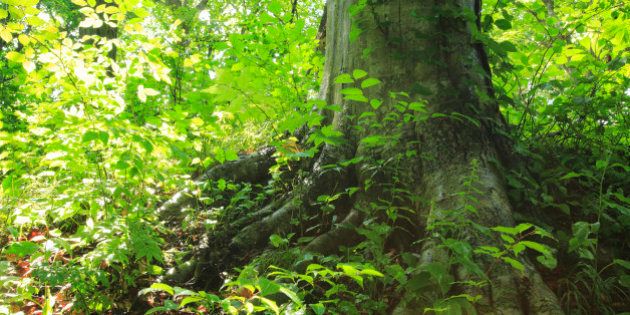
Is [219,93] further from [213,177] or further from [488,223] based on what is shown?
[213,177]

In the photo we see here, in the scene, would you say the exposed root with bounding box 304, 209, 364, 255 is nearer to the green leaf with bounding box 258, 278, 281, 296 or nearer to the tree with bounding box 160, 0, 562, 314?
the tree with bounding box 160, 0, 562, 314

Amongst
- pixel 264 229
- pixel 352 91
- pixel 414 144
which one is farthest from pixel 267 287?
pixel 264 229

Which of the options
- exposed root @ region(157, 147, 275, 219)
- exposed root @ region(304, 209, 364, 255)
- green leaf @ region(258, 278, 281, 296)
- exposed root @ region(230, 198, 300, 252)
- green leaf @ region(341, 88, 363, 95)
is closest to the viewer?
green leaf @ region(258, 278, 281, 296)

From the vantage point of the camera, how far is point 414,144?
2.58 m

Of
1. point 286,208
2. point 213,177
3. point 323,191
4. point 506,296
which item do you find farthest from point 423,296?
point 213,177

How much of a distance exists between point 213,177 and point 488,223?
3033mm

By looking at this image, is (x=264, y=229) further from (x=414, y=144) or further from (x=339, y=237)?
(x=414, y=144)

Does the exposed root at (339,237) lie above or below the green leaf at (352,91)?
below

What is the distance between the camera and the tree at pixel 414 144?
210 centimetres

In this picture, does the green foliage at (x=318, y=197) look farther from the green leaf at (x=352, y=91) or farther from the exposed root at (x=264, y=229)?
the exposed root at (x=264, y=229)

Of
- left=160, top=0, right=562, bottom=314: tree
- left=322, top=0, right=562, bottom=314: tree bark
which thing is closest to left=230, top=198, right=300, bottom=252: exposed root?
left=160, top=0, right=562, bottom=314: tree

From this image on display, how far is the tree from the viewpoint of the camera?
6.89 feet

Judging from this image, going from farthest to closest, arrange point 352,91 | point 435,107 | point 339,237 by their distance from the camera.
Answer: point 435,107
point 339,237
point 352,91

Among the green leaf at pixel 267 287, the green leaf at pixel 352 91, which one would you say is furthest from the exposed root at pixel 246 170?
the green leaf at pixel 267 287
